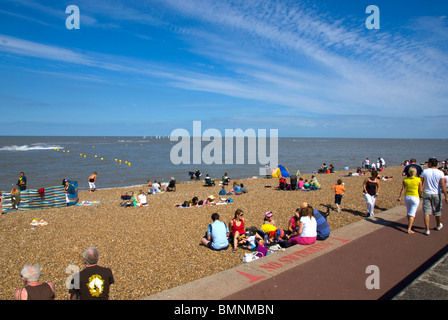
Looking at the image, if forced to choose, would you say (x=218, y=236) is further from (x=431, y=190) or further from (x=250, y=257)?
(x=431, y=190)

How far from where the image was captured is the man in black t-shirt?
3.82 metres

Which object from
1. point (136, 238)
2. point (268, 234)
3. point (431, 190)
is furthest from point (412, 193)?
point (136, 238)

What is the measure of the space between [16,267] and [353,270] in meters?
7.59

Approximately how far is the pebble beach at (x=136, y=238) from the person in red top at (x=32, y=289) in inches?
66.2

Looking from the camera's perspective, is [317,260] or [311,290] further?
[317,260]

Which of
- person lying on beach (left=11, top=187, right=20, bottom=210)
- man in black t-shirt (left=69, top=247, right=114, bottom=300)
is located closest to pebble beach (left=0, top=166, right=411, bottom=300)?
person lying on beach (left=11, top=187, right=20, bottom=210)

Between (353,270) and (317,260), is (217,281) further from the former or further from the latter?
(353,270)

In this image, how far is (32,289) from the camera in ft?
11.6

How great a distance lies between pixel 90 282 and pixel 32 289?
0.67 metres

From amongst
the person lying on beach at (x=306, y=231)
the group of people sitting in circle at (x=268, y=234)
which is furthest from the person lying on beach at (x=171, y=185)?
the person lying on beach at (x=306, y=231)

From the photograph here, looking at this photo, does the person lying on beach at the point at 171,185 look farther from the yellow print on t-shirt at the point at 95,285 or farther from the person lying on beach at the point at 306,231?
the yellow print on t-shirt at the point at 95,285

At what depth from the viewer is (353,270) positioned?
498 centimetres
